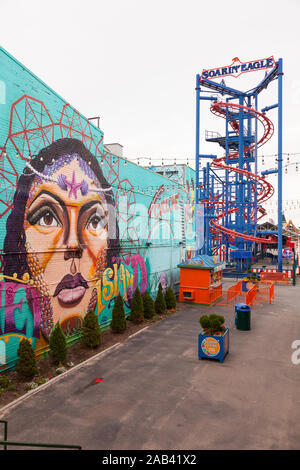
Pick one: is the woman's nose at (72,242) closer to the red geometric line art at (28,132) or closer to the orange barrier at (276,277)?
the red geometric line art at (28,132)

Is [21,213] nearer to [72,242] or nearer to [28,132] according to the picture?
[28,132]

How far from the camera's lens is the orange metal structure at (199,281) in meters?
20.3

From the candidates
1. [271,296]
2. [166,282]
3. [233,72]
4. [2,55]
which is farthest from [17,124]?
[233,72]

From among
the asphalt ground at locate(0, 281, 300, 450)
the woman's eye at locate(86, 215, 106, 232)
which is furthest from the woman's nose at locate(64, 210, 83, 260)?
the asphalt ground at locate(0, 281, 300, 450)

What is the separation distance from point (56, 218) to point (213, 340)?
7.01 m

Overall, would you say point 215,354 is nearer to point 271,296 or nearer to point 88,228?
point 88,228

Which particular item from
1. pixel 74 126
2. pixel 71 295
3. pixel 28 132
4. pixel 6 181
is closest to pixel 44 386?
pixel 71 295

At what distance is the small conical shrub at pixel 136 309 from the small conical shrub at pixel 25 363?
7119 millimetres

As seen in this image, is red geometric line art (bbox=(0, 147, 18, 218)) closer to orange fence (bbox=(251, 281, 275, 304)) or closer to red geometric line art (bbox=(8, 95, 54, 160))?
red geometric line art (bbox=(8, 95, 54, 160))

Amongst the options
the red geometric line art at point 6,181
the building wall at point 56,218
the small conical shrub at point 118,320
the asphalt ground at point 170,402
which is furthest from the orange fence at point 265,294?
the red geometric line art at point 6,181

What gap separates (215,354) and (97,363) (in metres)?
3.99

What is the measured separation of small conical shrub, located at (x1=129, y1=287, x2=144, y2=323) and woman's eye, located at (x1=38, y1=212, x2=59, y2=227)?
6488mm

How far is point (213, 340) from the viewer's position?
11.2 metres

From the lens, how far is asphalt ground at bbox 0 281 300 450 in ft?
22.5
